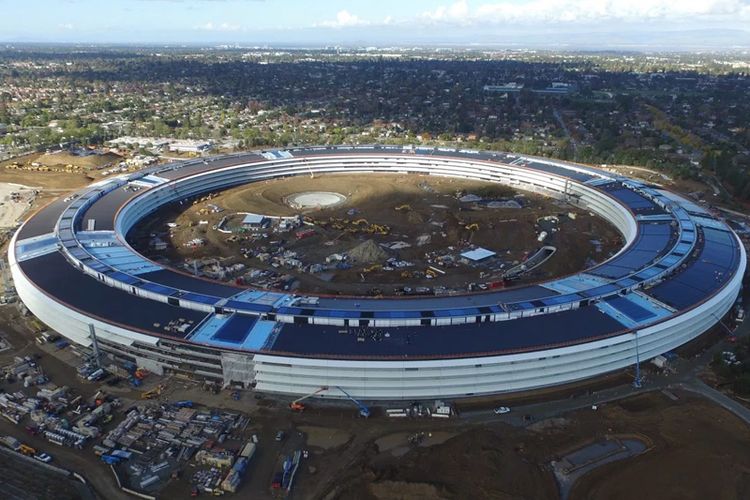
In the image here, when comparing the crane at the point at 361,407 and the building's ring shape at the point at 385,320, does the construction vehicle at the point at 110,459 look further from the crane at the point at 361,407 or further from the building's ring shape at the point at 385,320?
the crane at the point at 361,407

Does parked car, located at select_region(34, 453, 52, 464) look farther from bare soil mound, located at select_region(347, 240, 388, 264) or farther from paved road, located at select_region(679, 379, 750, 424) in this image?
paved road, located at select_region(679, 379, 750, 424)

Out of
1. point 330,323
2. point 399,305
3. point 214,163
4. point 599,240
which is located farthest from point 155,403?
point 214,163

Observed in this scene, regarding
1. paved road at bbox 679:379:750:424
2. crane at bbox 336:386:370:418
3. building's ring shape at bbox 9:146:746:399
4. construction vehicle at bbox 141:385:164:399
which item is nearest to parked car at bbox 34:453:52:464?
construction vehicle at bbox 141:385:164:399

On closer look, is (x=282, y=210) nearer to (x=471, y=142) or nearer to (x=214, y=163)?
(x=214, y=163)

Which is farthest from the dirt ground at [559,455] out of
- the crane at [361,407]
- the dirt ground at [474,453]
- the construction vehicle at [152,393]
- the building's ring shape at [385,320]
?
the construction vehicle at [152,393]

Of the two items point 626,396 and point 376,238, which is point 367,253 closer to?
point 376,238

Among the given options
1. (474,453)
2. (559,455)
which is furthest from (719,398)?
(474,453)
